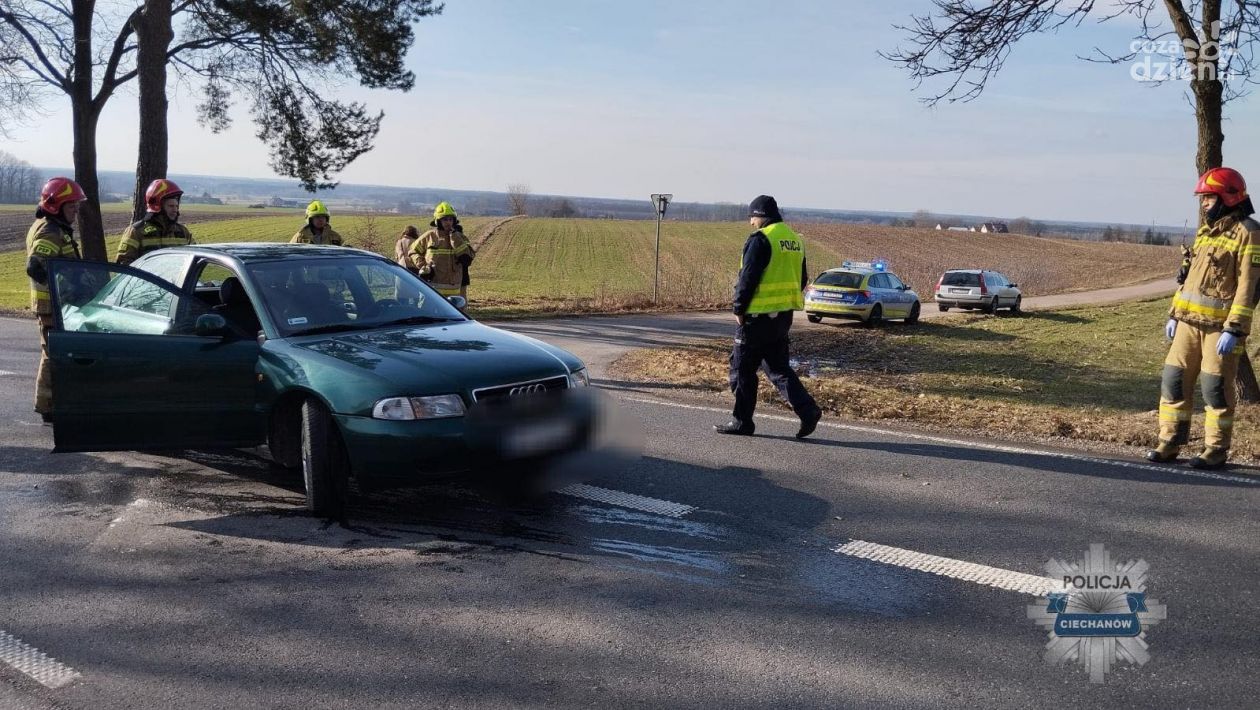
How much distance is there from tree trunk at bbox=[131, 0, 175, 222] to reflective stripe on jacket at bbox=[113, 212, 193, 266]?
855cm

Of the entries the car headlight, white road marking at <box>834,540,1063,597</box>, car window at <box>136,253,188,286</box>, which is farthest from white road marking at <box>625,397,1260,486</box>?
car window at <box>136,253,188,286</box>

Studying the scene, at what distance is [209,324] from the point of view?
5.88 m

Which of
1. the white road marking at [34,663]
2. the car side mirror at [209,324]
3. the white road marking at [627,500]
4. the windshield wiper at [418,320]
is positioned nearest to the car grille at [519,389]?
the white road marking at [627,500]

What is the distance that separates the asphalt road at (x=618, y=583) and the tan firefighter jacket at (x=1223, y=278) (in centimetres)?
111

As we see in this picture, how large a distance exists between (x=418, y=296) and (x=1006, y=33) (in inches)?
288

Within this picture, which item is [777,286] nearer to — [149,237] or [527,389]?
[527,389]

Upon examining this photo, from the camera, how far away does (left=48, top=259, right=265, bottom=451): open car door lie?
5.81 m

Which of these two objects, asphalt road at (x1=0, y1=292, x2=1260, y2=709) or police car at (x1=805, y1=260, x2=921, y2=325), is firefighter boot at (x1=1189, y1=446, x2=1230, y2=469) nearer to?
asphalt road at (x1=0, y1=292, x2=1260, y2=709)

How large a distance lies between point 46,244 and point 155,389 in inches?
102

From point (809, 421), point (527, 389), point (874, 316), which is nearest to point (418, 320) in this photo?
point (527, 389)

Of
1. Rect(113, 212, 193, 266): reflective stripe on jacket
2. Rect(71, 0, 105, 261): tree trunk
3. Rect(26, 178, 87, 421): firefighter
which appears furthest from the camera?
Rect(71, 0, 105, 261): tree trunk

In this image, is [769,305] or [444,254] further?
[444,254]

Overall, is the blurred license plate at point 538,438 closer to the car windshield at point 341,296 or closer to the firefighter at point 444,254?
the car windshield at point 341,296

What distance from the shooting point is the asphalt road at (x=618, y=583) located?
12.0ft
